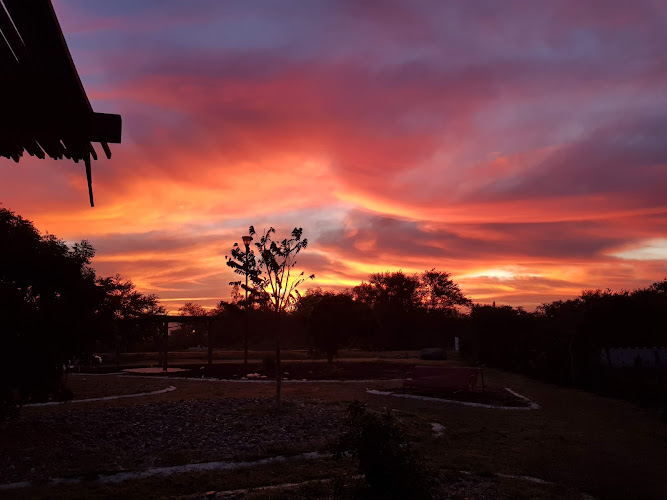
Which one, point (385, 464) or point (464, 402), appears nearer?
point (385, 464)

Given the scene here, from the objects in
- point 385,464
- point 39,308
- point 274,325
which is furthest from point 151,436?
point 274,325

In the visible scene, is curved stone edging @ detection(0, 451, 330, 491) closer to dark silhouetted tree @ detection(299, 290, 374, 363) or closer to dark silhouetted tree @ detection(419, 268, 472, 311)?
dark silhouetted tree @ detection(299, 290, 374, 363)

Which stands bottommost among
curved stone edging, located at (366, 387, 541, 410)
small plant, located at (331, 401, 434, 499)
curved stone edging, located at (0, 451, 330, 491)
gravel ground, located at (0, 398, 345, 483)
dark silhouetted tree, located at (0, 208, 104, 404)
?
curved stone edging, located at (366, 387, 541, 410)

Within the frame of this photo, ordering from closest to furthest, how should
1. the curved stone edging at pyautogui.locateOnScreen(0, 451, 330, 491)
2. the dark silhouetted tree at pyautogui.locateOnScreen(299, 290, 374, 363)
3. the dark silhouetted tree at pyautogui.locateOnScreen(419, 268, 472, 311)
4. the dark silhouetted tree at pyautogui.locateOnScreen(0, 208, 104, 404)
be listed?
1. the curved stone edging at pyautogui.locateOnScreen(0, 451, 330, 491)
2. the dark silhouetted tree at pyautogui.locateOnScreen(0, 208, 104, 404)
3. the dark silhouetted tree at pyautogui.locateOnScreen(299, 290, 374, 363)
4. the dark silhouetted tree at pyautogui.locateOnScreen(419, 268, 472, 311)

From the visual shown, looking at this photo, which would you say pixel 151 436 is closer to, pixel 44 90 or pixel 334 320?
pixel 44 90

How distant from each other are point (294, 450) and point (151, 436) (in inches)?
125

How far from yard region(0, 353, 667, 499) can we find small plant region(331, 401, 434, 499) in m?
1.27

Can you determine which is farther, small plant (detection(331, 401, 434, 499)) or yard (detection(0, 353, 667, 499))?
yard (detection(0, 353, 667, 499))

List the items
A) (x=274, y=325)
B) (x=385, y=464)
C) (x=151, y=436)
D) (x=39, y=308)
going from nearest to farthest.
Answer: (x=385, y=464)
(x=151, y=436)
(x=39, y=308)
(x=274, y=325)

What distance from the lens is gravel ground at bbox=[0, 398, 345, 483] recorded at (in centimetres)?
808

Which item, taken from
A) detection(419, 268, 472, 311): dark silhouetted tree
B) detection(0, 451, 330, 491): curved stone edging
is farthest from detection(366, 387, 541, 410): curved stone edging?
detection(419, 268, 472, 311): dark silhouetted tree

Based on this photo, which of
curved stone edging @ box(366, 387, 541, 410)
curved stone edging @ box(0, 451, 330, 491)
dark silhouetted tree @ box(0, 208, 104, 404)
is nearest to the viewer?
curved stone edging @ box(0, 451, 330, 491)

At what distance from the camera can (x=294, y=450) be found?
341 inches

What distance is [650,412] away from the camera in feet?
46.3
